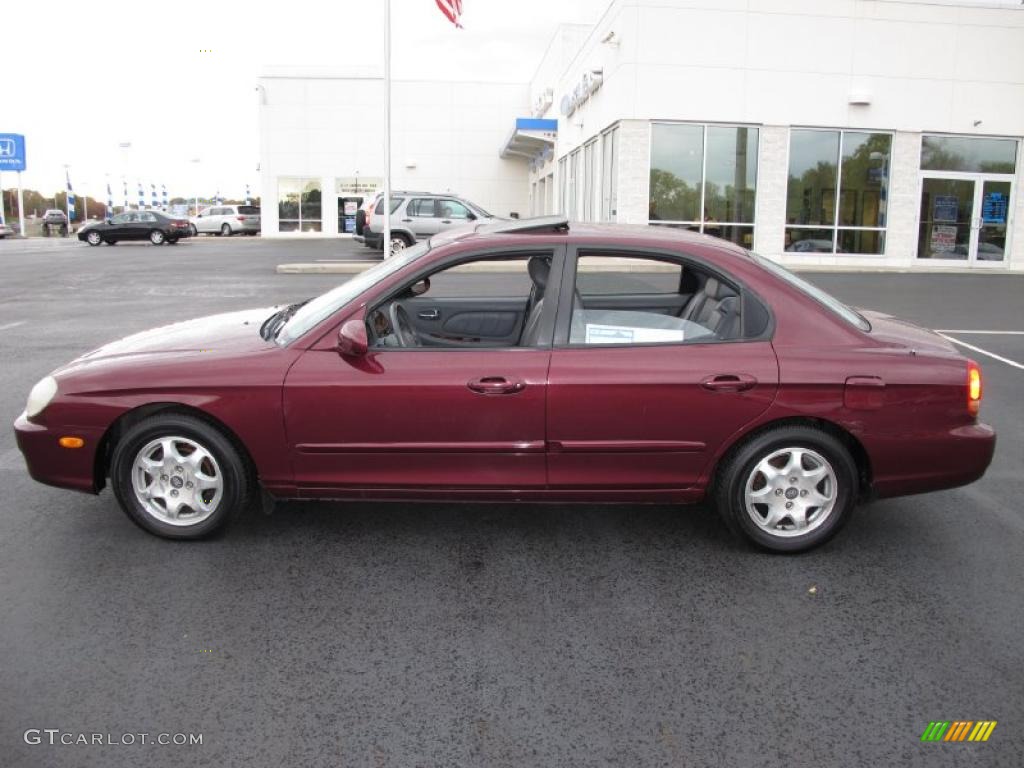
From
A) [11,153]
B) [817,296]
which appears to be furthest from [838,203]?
[11,153]

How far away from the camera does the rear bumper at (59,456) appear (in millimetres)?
4195

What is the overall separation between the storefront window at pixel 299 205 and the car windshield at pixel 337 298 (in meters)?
42.4

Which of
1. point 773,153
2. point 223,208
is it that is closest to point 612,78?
point 773,153

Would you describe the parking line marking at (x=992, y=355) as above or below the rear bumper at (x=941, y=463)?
below

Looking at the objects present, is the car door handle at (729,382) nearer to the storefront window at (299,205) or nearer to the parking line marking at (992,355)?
the parking line marking at (992,355)

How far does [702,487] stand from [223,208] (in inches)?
1990

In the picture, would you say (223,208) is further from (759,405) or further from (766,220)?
(759,405)

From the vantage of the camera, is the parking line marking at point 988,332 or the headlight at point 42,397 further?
the parking line marking at point 988,332

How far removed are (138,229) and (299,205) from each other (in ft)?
31.0

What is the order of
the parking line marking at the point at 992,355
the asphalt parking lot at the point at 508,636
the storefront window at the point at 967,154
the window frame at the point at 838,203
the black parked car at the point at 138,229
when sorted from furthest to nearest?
the black parked car at the point at 138,229, the storefront window at the point at 967,154, the window frame at the point at 838,203, the parking line marking at the point at 992,355, the asphalt parking lot at the point at 508,636

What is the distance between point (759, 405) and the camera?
4.06 meters

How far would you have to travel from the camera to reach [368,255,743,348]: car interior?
13.9 feet


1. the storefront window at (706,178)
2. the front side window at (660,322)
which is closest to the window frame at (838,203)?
the storefront window at (706,178)

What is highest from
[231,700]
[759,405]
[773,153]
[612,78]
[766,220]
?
[612,78]
